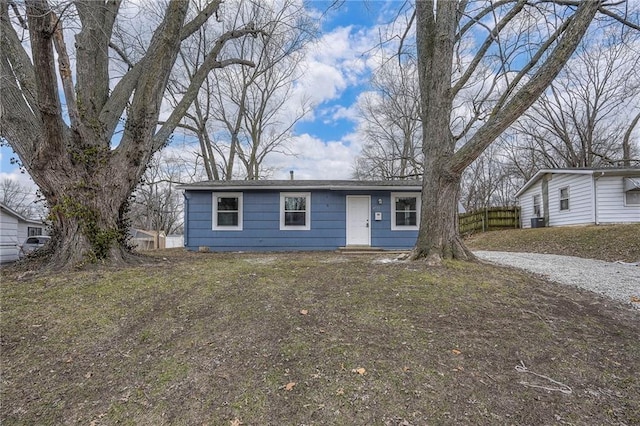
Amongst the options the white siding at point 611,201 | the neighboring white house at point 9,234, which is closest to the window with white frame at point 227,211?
the neighboring white house at point 9,234

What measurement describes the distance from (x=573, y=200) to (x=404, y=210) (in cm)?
882

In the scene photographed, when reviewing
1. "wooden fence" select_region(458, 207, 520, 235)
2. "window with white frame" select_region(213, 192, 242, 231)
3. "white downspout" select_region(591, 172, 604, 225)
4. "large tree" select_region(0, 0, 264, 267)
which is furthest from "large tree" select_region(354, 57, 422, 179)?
"large tree" select_region(0, 0, 264, 267)

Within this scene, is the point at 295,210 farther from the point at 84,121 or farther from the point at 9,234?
the point at 9,234

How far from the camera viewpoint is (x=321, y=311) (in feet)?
11.4

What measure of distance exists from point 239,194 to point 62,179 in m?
6.18

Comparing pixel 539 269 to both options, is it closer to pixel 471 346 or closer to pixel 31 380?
pixel 471 346

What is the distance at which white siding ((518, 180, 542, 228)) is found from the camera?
17000mm

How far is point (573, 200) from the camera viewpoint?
14.2 metres

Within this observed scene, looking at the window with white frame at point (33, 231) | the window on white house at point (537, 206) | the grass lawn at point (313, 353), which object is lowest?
the grass lawn at point (313, 353)

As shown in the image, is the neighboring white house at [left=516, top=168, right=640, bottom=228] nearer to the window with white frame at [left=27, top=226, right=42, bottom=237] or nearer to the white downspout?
the white downspout

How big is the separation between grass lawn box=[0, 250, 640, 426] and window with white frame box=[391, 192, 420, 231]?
21.7ft

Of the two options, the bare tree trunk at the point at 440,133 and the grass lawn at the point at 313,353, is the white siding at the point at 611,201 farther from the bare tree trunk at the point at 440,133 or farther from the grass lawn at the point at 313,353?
the grass lawn at the point at 313,353

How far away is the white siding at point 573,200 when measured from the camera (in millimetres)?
13320

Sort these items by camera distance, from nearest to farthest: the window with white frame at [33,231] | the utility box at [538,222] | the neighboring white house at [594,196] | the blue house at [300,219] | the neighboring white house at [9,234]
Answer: the blue house at [300,219]
the neighboring white house at [594,196]
the neighboring white house at [9,234]
the utility box at [538,222]
the window with white frame at [33,231]
